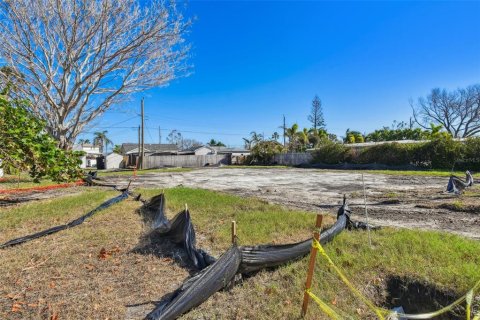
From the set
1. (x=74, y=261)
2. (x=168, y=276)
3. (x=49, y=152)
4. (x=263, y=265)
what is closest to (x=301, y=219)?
(x=263, y=265)

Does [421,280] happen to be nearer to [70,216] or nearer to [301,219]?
[301,219]

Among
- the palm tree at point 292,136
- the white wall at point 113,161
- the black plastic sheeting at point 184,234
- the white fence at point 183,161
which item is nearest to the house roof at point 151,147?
the white wall at point 113,161

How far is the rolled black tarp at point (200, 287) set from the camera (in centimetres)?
279

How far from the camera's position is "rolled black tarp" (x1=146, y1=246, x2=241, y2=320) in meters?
2.79

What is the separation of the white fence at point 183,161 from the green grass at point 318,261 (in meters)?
30.0

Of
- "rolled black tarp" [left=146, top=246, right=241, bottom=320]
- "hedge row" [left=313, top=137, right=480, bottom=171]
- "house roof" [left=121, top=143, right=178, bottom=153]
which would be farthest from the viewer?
"house roof" [left=121, top=143, right=178, bottom=153]

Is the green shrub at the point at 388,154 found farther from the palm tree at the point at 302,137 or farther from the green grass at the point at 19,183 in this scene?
the green grass at the point at 19,183

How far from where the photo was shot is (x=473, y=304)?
9.74 ft

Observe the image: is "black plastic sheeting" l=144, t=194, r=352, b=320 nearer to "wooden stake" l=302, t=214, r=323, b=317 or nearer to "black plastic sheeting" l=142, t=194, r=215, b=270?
"black plastic sheeting" l=142, t=194, r=215, b=270

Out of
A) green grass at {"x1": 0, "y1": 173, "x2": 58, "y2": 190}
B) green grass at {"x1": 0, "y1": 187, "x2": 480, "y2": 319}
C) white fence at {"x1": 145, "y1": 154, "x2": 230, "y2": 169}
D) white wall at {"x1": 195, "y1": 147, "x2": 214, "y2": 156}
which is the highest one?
white wall at {"x1": 195, "y1": 147, "x2": 214, "y2": 156}

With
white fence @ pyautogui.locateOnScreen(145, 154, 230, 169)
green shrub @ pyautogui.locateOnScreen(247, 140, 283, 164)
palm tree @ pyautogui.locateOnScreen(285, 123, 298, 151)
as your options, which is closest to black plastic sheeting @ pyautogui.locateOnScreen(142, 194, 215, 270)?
white fence @ pyautogui.locateOnScreen(145, 154, 230, 169)

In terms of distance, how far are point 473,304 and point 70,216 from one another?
7774 millimetres

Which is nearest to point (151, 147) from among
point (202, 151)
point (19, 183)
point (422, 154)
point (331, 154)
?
point (202, 151)

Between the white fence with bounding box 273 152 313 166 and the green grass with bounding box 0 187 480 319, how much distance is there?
93.4ft
